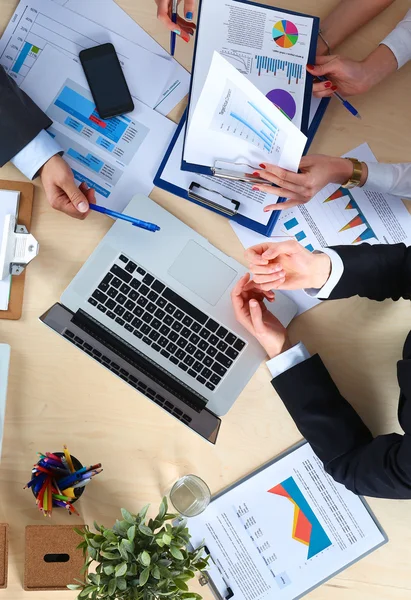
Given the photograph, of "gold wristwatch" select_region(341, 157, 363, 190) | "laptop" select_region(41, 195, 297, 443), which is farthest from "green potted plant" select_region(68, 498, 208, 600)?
"gold wristwatch" select_region(341, 157, 363, 190)

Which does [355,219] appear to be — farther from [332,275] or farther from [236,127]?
[236,127]

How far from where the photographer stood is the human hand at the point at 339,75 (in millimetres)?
1060

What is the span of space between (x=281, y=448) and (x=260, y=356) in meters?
0.18

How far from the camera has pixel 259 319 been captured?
3.30ft

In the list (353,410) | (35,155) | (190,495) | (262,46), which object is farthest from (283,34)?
(190,495)

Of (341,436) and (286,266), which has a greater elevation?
(286,266)

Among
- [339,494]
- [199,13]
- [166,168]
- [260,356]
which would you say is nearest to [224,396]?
[260,356]

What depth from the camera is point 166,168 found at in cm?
107

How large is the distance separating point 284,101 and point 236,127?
17cm

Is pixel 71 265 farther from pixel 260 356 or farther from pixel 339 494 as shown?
pixel 339 494

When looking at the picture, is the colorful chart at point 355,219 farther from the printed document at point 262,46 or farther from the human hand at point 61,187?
the human hand at point 61,187

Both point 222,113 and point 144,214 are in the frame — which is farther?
point 144,214

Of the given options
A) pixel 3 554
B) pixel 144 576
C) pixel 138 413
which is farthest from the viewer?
pixel 138 413

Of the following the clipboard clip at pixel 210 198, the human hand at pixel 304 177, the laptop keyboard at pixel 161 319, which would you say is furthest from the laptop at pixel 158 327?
the human hand at pixel 304 177
